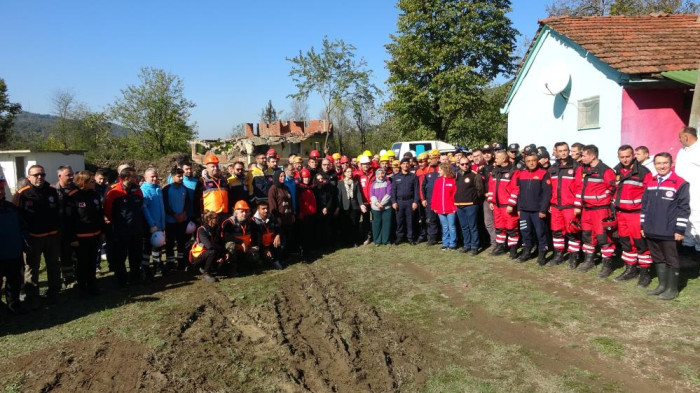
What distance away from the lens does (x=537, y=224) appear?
702 cm

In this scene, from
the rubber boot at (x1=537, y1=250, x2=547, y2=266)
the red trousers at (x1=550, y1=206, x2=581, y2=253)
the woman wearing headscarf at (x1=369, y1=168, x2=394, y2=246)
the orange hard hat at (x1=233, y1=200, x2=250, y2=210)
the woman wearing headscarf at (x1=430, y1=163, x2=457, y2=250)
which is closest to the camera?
the red trousers at (x1=550, y1=206, x2=581, y2=253)

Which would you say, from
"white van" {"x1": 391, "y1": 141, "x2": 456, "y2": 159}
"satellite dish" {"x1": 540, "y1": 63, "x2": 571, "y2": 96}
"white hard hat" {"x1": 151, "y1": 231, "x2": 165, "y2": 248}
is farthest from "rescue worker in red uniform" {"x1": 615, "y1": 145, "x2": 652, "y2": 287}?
"white van" {"x1": 391, "y1": 141, "x2": 456, "y2": 159}

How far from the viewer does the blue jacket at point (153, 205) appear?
682cm

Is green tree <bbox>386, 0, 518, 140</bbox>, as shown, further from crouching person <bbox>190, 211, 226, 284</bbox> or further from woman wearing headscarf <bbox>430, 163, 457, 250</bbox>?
crouching person <bbox>190, 211, 226, 284</bbox>

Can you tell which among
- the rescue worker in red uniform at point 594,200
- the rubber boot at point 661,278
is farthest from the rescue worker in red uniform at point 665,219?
the rescue worker in red uniform at point 594,200

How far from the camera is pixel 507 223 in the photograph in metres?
7.44

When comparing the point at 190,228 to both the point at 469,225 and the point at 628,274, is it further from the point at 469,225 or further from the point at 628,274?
the point at 628,274

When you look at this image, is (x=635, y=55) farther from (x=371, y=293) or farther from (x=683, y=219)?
(x=371, y=293)

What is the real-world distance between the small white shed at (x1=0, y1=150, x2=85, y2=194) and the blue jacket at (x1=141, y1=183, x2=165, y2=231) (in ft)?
80.6

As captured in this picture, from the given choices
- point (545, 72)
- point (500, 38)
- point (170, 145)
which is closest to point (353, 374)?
point (545, 72)

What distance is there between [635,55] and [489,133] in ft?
58.6

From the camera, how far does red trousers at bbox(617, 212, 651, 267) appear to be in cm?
566

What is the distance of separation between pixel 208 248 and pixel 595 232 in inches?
223

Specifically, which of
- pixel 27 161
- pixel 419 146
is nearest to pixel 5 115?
pixel 27 161
